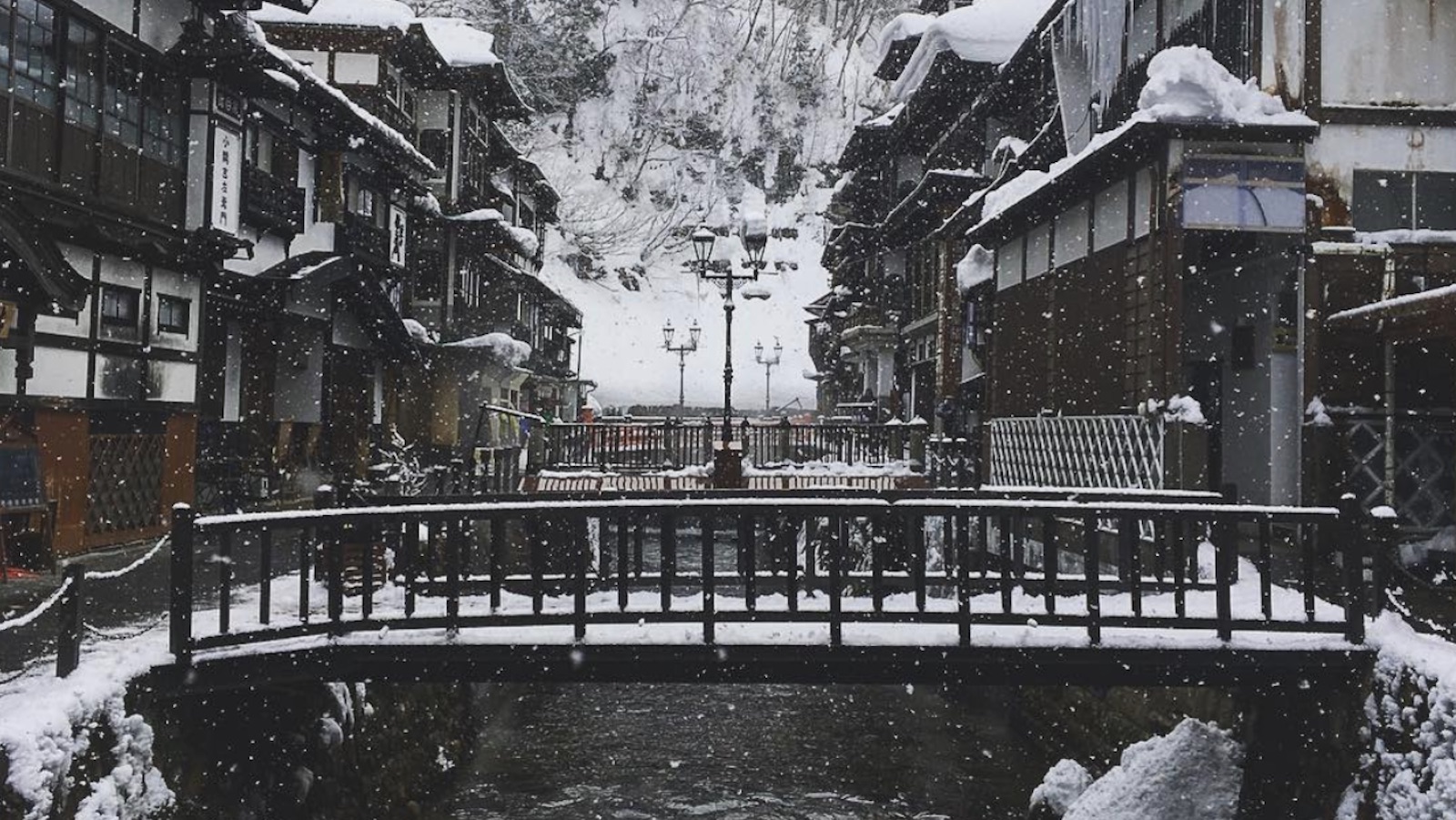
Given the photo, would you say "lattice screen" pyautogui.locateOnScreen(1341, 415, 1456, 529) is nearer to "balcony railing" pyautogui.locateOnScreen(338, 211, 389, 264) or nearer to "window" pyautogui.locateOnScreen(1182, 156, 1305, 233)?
"window" pyautogui.locateOnScreen(1182, 156, 1305, 233)

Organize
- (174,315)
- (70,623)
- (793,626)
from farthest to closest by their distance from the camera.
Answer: (174,315) < (793,626) < (70,623)

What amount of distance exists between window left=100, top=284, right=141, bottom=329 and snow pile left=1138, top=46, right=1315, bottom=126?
1700cm

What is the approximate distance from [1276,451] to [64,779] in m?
16.3

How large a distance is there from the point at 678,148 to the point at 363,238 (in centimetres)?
6863

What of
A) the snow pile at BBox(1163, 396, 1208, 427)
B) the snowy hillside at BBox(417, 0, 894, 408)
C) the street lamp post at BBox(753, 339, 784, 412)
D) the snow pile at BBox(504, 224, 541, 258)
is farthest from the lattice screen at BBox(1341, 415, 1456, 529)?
the snowy hillside at BBox(417, 0, 894, 408)

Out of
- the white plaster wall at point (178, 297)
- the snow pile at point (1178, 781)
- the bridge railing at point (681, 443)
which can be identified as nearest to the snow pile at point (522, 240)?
the bridge railing at point (681, 443)

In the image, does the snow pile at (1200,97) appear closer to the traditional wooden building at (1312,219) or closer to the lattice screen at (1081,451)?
the traditional wooden building at (1312,219)

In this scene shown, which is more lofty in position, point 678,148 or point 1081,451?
point 678,148

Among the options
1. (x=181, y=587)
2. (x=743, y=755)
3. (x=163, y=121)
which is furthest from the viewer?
(x=163, y=121)

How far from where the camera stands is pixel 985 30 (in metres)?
29.0

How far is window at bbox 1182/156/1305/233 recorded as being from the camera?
14.8 metres

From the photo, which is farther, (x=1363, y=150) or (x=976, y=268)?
(x=976, y=268)

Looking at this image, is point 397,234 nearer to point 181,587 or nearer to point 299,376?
point 299,376

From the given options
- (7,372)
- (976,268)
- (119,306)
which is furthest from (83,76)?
(976,268)
